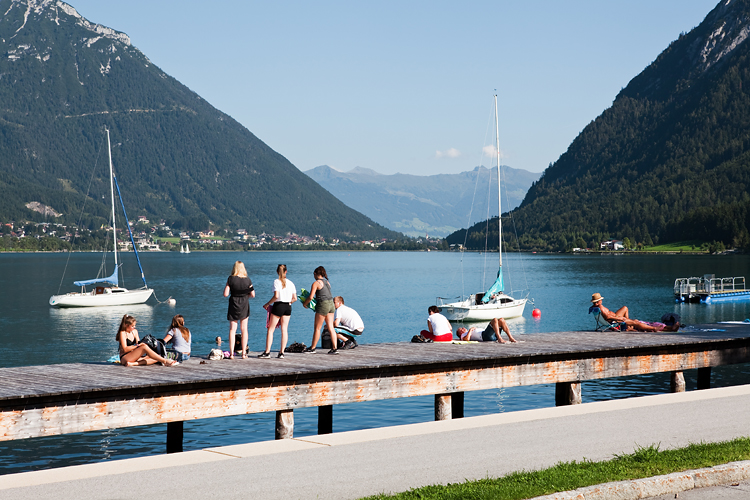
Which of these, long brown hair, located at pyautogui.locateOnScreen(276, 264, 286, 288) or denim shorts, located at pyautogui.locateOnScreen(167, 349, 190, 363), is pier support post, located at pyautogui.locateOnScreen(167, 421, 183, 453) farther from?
long brown hair, located at pyautogui.locateOnScreen(276, 264, 286, 288)

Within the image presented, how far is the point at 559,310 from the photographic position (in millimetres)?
69625

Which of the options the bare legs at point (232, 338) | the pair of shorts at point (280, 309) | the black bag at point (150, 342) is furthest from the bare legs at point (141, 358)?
the pair of shorts at point (280, 309)

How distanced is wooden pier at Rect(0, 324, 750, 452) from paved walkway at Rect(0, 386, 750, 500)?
3146 millimetres

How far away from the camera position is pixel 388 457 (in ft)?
33.8

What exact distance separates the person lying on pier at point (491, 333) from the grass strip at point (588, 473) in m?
9.98

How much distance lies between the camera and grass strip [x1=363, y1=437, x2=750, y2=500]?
336 inches

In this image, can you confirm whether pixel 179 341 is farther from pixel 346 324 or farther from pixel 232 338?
pixel 346 324

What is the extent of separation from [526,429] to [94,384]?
7384 millimetres

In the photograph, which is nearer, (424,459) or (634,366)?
(424,459)

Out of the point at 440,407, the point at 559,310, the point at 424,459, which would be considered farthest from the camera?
the point at 559,310

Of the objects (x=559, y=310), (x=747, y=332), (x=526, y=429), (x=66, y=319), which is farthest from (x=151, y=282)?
(x=526, y=429)

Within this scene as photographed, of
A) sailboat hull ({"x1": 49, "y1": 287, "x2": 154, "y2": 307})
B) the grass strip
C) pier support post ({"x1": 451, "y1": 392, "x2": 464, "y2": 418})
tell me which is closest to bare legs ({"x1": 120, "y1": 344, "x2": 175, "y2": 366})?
pier support post ({"x1": 451, "y1": 392, "x2": 464, "y2": 418})

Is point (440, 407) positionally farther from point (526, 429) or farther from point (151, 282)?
point (151, 282)

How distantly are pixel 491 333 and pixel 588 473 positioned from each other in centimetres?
1198
